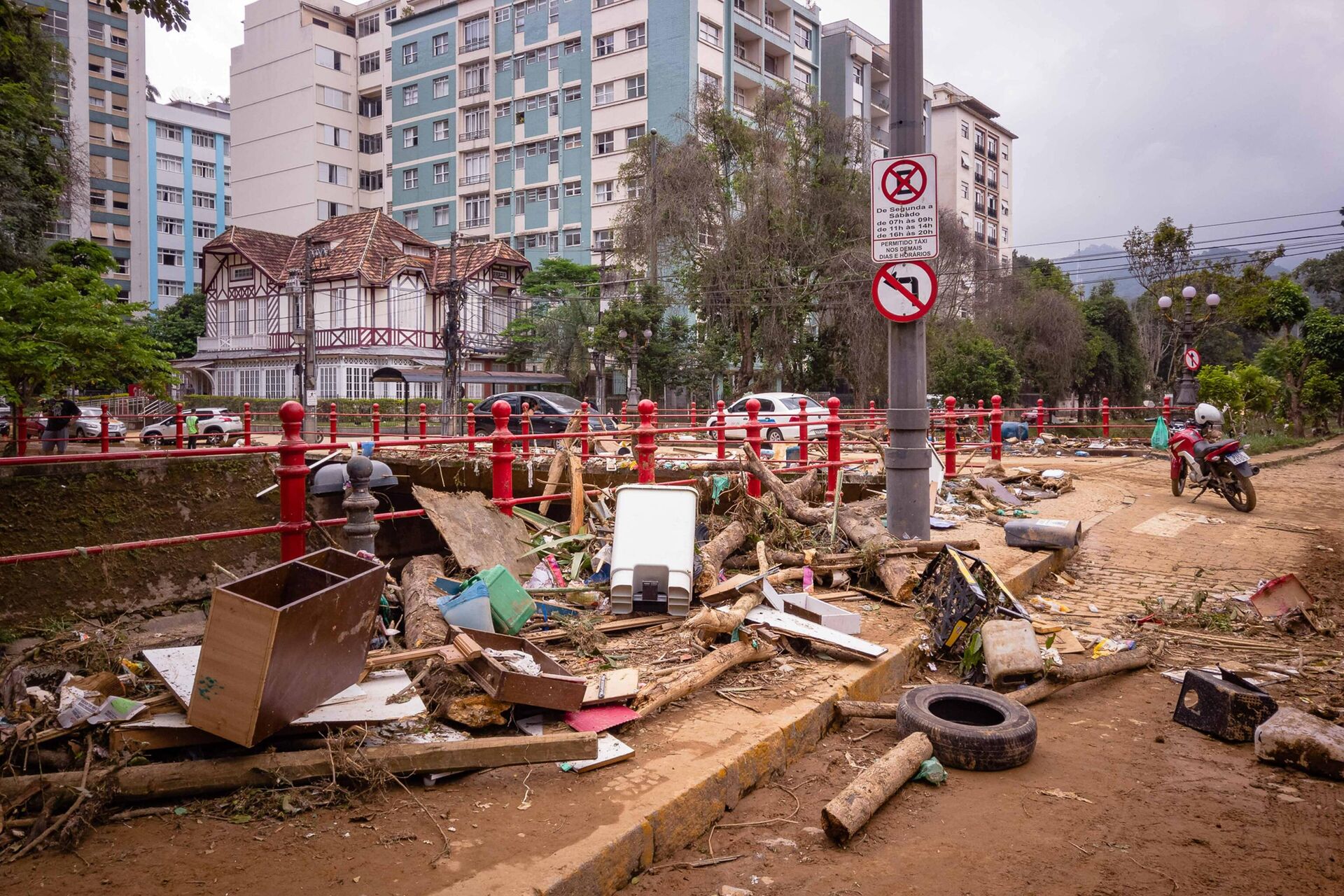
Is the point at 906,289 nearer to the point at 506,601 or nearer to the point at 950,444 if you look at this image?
the point at 506,601

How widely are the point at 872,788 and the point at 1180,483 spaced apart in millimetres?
10399

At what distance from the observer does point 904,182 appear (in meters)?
6.55

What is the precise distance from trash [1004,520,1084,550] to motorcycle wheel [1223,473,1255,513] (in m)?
4.11

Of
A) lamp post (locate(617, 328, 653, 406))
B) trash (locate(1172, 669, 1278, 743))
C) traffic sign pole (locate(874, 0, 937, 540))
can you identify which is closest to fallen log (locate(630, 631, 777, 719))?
trash (locate(1172, 669, 1278, 743))

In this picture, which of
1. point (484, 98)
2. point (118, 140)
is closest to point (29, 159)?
point (484, 98)

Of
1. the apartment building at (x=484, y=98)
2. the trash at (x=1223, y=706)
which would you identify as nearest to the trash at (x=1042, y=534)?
the trash at (x=1223, y=706)

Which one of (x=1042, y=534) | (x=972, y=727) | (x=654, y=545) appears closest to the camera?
(x=972, y=727)

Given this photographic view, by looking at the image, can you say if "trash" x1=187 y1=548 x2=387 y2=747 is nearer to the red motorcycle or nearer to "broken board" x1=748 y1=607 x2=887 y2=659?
"broken board" x1=748 y1=607 x2=887 y2=659

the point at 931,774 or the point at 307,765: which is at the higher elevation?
the point at 307,765

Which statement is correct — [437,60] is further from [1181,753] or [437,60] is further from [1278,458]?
[1181,753]

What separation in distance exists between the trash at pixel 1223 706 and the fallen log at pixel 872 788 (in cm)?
147

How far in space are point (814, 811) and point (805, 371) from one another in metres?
33.0

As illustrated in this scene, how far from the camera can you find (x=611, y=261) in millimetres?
42719

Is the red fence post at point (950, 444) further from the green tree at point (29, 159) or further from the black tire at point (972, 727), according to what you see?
the green tree at point (29, 159)
